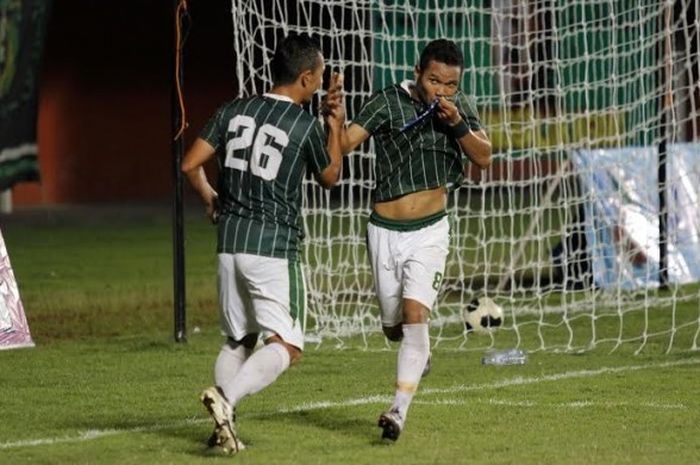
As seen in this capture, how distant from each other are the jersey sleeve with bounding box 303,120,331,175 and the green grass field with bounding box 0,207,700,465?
4.12ft

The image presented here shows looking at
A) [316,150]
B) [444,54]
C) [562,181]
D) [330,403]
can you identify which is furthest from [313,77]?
[562,181]

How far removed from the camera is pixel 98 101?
30.9 metres

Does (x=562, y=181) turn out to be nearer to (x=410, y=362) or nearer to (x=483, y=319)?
(x=483, y=319)

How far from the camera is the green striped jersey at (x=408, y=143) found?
891 centimetres

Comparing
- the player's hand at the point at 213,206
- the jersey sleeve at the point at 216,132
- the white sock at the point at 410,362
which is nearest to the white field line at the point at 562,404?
the white sock at the point at 410,362

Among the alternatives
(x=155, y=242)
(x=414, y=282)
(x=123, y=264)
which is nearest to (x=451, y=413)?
(x=414, y=282)

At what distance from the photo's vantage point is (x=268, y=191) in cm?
791

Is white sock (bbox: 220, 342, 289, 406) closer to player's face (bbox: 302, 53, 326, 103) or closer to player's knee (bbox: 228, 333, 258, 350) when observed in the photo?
player's knee (bbox: 228, 333, 258, 350)

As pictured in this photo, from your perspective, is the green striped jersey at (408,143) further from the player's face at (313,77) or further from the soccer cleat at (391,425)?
the soccer cleat at (391,425)

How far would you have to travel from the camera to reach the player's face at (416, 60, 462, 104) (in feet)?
28.0

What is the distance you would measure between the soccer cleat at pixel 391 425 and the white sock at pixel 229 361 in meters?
0.68

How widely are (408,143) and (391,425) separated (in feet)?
5.41

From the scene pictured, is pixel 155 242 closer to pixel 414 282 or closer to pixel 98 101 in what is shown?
pixel 98 101

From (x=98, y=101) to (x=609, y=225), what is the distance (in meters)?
17.2
